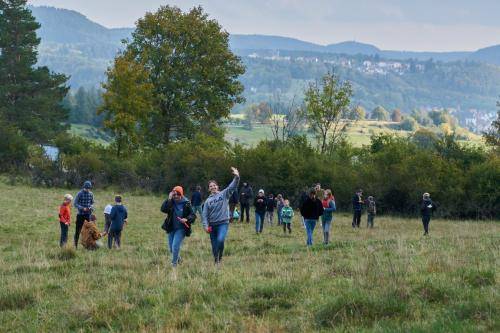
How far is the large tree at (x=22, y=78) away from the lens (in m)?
68.4

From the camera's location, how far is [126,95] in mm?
52594

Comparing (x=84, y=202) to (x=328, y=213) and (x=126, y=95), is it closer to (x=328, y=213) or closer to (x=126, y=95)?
(x=328, y=213)

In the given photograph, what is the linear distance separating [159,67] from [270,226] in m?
30.9

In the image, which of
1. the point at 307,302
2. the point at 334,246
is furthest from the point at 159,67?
the point at 307,302

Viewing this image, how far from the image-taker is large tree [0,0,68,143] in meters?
68.4

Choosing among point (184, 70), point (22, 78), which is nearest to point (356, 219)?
point (184, 70)

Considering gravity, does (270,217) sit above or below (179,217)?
below

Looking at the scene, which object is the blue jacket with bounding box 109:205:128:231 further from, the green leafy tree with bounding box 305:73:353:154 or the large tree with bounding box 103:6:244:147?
the green leafy tree with bounding box 305:73:353:154

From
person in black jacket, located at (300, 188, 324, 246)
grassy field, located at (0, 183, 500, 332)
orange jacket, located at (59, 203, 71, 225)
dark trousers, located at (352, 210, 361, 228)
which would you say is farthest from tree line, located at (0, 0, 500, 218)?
grassy field, located at (0, 183, 500, 332)

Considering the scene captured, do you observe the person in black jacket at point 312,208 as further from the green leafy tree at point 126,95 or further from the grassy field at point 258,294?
the green leafy tree at point 126,95

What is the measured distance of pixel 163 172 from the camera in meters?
50.6

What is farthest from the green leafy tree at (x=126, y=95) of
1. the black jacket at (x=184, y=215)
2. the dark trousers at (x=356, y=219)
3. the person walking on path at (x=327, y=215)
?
the black jacket at (x=184, y=215)

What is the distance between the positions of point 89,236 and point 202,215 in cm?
637

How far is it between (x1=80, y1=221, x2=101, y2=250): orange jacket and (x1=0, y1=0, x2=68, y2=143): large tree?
5405 cm
